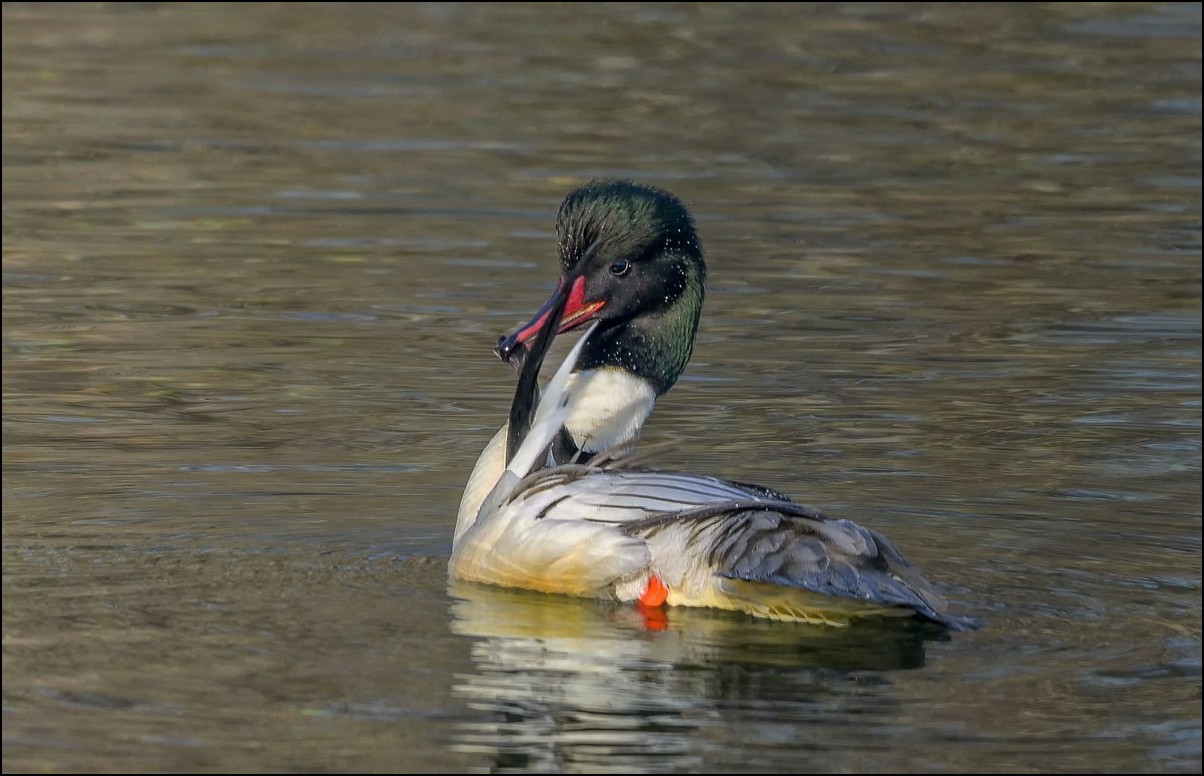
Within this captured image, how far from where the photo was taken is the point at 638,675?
7.03 m

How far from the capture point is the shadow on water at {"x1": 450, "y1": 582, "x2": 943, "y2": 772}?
635 cm

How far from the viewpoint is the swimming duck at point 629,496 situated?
7.41 m

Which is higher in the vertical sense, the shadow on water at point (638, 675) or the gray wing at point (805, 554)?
the gray wing at point (805, 554)

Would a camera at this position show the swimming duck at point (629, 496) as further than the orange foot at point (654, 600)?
No

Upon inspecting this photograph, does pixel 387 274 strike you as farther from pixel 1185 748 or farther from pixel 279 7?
pixel 279 7

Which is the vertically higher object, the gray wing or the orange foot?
the gray wing

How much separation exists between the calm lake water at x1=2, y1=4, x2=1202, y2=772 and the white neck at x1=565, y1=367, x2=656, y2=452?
65 centimetres

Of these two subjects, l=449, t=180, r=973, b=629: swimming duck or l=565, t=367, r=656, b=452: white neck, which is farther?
l=565, t=367, r=656, b=452: white neck

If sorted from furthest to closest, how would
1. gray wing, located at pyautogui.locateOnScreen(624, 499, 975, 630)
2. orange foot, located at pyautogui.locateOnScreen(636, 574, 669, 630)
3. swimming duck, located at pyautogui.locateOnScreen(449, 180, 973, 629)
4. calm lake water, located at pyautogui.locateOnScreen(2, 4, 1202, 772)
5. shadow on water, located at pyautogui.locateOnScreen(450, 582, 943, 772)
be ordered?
orange foot, located at pyautogui.locateOnScreen(636, 574, 669, 630)
swimming duck, located at pyautogui.locateOnScreen(449, 180, 973, 629)
gray wing, located at pyautogui.locateOnScreen(624, 499, 975, 630)
calm lake water, located at pyautogui.locateOnScreen(2, 4, 1202, 772)
shadow on water, located at pyautogui.locateOnScreen(450, 582, 943, 772)

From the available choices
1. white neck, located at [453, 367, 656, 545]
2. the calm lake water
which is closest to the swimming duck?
white neck, located at [453, 367, 656, 545]

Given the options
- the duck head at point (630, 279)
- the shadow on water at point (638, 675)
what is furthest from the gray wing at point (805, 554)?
the duck head at point (630, 279)

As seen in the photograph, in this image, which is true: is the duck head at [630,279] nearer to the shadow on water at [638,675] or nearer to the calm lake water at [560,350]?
the calm lake water at [560,350]

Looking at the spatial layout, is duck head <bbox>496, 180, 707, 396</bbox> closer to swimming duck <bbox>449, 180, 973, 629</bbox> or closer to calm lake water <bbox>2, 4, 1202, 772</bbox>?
swimming duck <bbox>449, 180, 973, 629</bbox>

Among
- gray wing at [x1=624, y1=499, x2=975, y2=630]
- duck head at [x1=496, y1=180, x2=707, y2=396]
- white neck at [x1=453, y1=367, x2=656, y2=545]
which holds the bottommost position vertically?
gray wing at [x1=624, y1=499, x2=975, y2=630]
